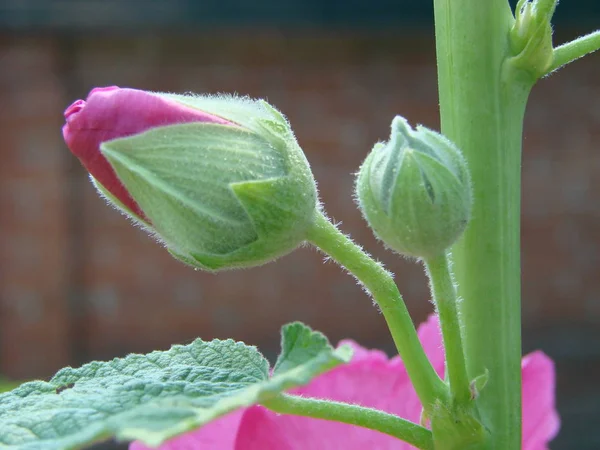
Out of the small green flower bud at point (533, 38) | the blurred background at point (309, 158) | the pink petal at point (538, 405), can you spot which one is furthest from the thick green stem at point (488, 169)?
the blurred background at point (309, 158)

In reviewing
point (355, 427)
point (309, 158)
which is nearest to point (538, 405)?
point (355, 427)

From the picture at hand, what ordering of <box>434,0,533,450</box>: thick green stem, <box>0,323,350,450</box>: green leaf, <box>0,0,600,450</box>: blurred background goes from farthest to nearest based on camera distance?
<box>0,0,600,450</box>: blurred background → <box>434,0,533,450</box>: thick green stem → <box>0,323,350,450</box>: green leaf

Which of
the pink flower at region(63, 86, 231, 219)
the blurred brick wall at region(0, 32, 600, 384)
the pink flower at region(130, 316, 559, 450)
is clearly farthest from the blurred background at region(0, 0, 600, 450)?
the pink flower at region(63, 86, 231, 219)

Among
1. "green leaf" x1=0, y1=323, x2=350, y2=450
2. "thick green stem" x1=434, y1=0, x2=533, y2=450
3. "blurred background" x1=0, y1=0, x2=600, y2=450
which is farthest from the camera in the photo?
"blurred background" x1=0, y1=0, x2=600, y2=450

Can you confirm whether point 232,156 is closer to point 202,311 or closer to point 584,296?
point 202,311

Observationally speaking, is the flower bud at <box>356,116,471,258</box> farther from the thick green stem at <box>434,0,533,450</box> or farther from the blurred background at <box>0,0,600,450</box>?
the blurred background at <box>0,0,600,450</box>

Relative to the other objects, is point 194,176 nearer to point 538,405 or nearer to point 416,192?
point 416,192
